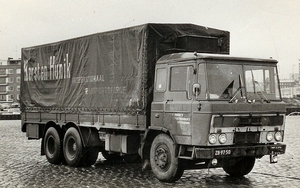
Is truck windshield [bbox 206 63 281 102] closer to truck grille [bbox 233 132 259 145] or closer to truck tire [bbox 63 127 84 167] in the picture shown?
truck grille [bbox 233 132 259 145]

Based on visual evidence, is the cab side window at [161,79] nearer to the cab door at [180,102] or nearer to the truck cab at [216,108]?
the truck cab at [216,108]

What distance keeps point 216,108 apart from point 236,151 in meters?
1.01

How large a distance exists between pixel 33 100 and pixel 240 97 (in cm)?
806

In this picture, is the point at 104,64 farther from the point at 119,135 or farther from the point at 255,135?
the point at 255,135

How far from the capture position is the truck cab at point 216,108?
1006 cm

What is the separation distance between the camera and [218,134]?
33.1ft

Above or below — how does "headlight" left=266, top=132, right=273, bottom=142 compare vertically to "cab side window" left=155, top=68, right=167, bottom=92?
below

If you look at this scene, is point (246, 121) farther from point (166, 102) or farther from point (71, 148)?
point (71, 148)

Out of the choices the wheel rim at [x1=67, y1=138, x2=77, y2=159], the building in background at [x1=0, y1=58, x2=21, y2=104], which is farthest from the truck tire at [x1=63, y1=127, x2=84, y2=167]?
the building in background at [x1=0, y1=58, x2=21, y2=104]

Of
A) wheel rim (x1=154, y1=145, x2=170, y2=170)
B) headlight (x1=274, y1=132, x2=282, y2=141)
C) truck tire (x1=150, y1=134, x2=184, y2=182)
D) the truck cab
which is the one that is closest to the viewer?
the truck cab

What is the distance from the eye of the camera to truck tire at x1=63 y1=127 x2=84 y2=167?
45.5 feet

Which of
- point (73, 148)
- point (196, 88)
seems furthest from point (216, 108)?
point (73, 148)

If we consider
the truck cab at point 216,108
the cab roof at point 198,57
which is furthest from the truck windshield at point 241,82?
the cab roof at point 198,57

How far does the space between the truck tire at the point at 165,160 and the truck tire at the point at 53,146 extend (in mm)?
4534
